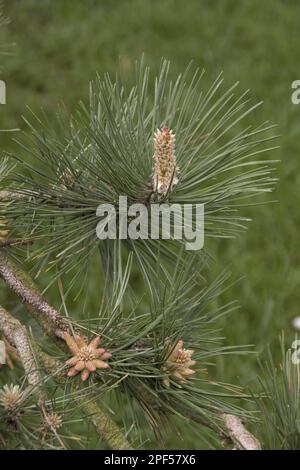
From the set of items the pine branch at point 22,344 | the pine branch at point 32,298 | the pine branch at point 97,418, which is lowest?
the pine branch at point 97,418

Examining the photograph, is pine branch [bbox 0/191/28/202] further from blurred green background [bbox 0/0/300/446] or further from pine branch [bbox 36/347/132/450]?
blurred green background [bbox 0/0/300/446]

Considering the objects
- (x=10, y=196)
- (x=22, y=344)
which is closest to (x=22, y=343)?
(x=22, y=344)

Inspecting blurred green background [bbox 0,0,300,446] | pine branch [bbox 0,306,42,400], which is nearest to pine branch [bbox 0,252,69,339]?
pine branch [bbox 0,306,42,400]

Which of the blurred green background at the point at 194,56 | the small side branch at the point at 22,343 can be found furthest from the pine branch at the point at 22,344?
the blurred green background at the point at 194,56

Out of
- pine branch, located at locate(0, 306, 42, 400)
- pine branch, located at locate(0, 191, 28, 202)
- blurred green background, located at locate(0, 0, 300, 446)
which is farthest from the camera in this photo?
blurred green background, located at locate(0, 0, 300, 446)

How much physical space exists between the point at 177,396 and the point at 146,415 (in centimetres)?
4

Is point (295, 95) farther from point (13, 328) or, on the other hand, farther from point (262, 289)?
point (13, 328)

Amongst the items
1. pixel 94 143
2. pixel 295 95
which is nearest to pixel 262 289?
pixel 295 95

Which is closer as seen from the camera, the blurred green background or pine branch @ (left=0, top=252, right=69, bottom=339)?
pine branch @ (left=0, top=252, right=69, bottom=339)

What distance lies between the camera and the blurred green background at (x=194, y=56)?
5.99ft

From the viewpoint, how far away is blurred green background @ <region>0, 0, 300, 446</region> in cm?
183

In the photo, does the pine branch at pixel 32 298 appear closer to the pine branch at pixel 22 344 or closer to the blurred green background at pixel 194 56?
the pine branch at pixel 22 344

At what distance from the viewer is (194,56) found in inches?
89.0

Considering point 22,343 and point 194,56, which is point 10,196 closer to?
point 22,343
